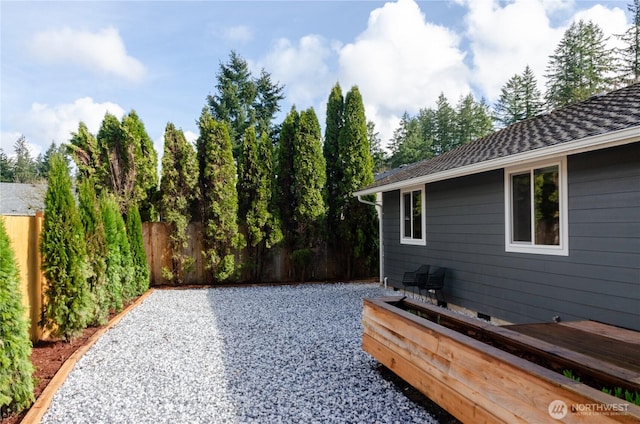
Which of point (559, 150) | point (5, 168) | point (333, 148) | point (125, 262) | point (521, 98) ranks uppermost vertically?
point (521, 98)

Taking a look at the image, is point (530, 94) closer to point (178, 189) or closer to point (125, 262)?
point (178, 189)

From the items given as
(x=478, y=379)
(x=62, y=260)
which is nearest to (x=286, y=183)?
(x=62, y=260)

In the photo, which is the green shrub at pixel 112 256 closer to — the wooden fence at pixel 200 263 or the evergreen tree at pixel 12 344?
the evergreen tree at pixel 12 344

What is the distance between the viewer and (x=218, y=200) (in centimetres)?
885

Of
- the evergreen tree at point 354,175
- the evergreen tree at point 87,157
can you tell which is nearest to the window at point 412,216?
the evergreen tree at point 354,175

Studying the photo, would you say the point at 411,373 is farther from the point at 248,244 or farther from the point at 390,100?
the point at 390,100

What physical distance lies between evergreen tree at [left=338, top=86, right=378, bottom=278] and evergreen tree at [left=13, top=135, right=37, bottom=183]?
1457 inches

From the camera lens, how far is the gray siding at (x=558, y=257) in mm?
3674

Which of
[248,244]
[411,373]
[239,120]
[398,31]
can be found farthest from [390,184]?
[239,120]

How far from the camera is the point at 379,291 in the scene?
827 centimetres

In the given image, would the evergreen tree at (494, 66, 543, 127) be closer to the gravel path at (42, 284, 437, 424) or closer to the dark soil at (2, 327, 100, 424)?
the gravel path at (42, 284, 437, 424)

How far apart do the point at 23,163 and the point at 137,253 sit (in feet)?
147

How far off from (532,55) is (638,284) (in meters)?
26.6

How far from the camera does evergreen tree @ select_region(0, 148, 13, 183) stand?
3678 centimetres
